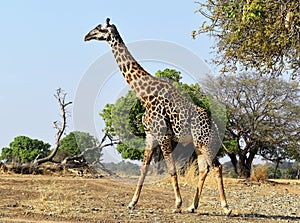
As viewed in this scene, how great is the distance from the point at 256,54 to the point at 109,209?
490 cm

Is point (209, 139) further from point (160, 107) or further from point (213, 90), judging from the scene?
point (213, 90)

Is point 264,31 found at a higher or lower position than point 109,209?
higher

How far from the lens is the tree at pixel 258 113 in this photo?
31.8 m

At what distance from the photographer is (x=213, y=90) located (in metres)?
33.2

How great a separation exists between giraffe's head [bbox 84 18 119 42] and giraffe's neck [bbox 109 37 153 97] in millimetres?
134

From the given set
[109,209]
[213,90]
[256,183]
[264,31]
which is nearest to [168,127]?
[109,209]

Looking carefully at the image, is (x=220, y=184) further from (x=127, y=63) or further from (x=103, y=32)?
(x=103, y=32)

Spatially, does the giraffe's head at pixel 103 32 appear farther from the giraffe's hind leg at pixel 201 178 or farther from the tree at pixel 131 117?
the tree at pixel 131 117

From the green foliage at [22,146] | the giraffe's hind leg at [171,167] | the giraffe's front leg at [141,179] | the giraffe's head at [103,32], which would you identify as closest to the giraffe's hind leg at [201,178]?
the giraffe's hind leg at [171,167]

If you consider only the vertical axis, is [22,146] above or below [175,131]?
above

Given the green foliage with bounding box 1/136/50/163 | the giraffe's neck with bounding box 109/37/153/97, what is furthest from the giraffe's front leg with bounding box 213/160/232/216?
the green foliage with bounding box 1/136/50/163

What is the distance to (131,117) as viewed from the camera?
23.4m

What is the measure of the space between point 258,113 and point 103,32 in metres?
23.2

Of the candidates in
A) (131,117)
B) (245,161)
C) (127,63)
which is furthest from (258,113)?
(127,63)
